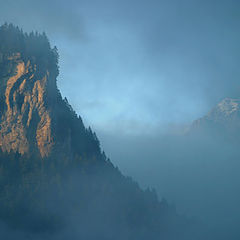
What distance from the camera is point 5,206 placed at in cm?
12988

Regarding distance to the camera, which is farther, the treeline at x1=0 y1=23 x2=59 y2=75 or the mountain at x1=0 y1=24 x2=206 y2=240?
the treeline at x1=0 y1=23 x2=59 y2=75

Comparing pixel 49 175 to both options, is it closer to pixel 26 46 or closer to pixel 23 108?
pixel 23 108

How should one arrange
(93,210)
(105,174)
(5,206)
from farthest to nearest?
(105,174) < (93,210) < (5,206)

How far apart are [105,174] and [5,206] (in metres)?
58.7

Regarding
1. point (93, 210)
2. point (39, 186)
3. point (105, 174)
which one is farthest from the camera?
point (105, 174)

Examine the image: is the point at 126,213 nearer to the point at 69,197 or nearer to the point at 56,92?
the point at 69,197

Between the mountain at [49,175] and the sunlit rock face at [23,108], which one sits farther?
the sunlit rock face at [23,108]

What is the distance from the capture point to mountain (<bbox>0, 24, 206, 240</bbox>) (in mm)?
136000

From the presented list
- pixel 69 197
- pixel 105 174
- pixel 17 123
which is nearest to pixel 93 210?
pixel 69 197

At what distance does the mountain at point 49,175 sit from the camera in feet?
446

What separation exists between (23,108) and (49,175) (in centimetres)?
3254

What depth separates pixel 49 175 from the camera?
149 metres

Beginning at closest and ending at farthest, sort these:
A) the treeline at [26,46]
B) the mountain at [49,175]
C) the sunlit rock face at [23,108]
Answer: the mountain at [49,175] < the sunlit rock face at [23,108] < the treeline at [26,46]

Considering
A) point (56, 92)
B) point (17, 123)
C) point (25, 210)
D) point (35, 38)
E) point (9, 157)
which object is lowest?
point (25, 210)
